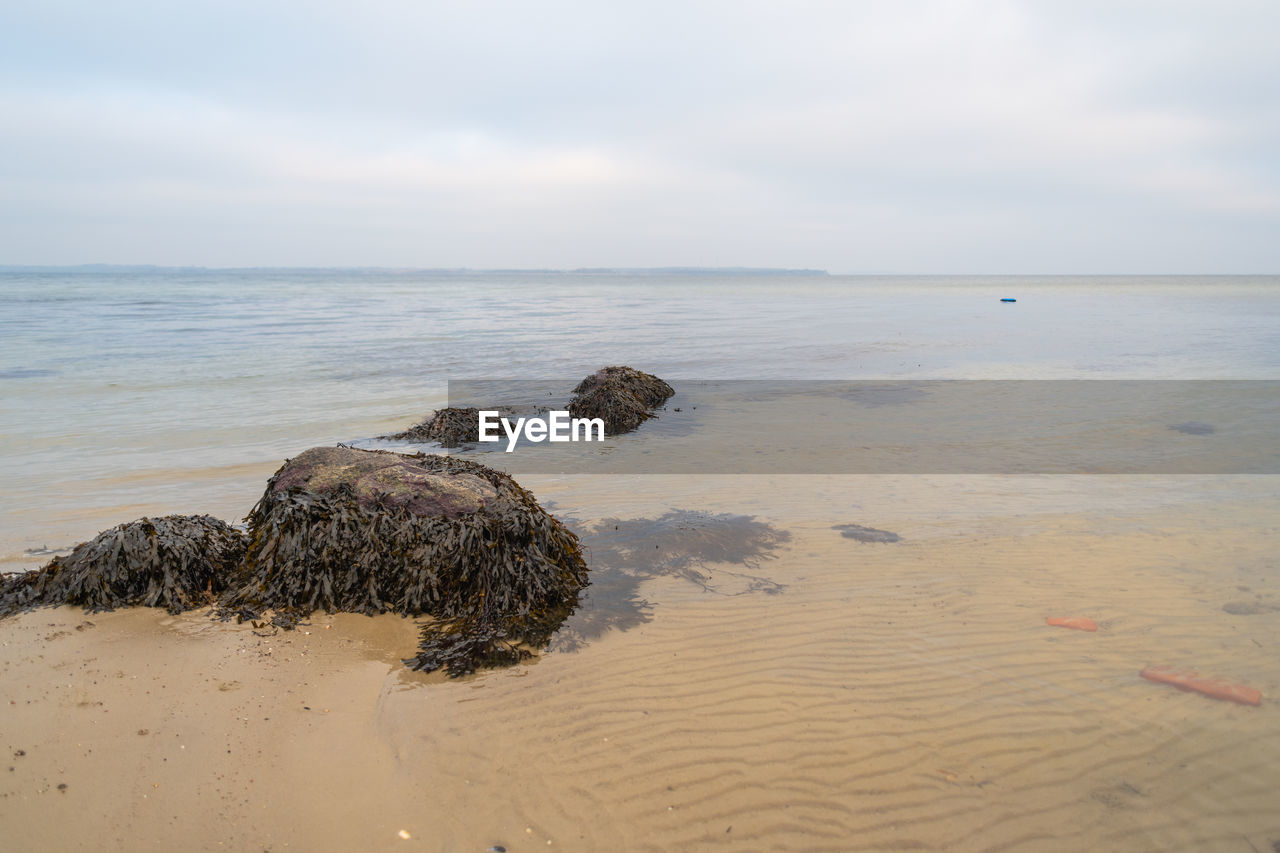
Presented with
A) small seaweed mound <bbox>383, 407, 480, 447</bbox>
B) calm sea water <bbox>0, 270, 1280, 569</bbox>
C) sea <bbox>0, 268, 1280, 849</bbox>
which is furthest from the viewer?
small seaweed mound <bbox>383, 407, 480, 447</bbox>

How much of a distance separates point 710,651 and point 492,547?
5.11ft

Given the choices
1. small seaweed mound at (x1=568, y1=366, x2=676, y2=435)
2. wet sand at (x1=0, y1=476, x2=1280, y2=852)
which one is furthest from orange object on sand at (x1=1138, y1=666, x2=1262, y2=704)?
small seaweed mound at (x1=568, y1=366, x2=676, y2=435)

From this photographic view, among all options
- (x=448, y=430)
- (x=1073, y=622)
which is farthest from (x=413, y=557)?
(x=448, y=430)

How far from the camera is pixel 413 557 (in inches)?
181

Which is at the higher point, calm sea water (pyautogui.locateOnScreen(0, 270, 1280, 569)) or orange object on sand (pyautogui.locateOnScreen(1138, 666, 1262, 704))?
calm sea water (pyautogui.locateOnScreen(0, 270, 1280, 569))

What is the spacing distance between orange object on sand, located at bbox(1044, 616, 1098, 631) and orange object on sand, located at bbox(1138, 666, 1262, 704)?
46cm

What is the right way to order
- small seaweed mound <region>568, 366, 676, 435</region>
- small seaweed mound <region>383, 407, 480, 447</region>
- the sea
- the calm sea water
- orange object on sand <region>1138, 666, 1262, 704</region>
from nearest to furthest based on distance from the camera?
the sea
orange object on sand <region>1138, 666, 1262, 704</region>
the calm sea water
small seaweed mound <region>383, 407, 480, 447</region>
small seaweed mound <region>568, 366, 676, 435</region>

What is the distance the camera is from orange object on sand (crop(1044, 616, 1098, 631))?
14.5 feet

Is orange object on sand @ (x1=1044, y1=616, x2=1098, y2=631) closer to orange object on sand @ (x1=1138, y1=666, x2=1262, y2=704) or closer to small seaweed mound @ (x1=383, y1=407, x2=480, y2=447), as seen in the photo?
orange object on sand @ (x1=1138, y1=666, x2=1262, y2=704)

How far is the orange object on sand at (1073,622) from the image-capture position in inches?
174

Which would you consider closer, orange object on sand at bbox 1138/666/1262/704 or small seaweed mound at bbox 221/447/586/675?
orange object on sand at bbox 1138/666/1262/704

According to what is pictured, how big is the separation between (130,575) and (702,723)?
3787mm

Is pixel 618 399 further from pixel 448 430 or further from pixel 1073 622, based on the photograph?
pixel 1073 622

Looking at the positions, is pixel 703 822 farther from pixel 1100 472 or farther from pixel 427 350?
pixel 427 350
